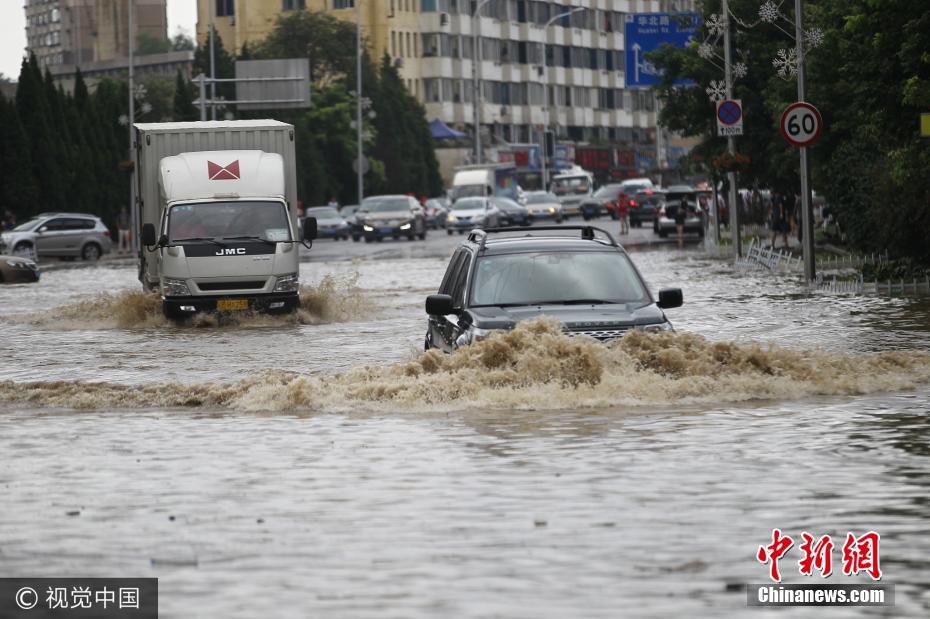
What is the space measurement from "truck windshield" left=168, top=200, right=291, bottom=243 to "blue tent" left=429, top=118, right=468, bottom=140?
11315 centimetres

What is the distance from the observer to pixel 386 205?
261 ft

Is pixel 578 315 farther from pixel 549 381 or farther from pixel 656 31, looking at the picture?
pixel 656 31

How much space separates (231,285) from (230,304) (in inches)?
11.4

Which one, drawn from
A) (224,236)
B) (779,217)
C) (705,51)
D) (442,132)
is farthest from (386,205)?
(442,132)

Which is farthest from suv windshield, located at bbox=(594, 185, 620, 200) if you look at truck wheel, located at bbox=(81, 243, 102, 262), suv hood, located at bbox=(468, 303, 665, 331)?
suv hood, located at bbox=(468, 303, 665, 331)

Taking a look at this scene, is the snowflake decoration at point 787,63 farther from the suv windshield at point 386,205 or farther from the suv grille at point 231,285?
the suv windshield at point 386,205

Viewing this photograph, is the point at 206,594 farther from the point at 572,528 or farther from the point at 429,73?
the point at 429,73

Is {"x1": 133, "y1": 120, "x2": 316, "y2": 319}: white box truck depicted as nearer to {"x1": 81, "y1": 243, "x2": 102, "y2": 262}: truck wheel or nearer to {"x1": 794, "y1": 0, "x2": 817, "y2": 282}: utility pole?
{"x1": 794, "y1": 0, "x2": 817, "y2": 282}: utility pole

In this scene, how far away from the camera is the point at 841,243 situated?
166 ft

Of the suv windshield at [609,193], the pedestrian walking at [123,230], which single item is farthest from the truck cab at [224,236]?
the suv windshield at [609,193]

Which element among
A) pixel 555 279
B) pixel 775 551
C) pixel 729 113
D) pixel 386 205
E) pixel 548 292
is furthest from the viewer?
pixel 386 205

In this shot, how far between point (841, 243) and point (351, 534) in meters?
41.6

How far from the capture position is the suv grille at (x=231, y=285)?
30.3m

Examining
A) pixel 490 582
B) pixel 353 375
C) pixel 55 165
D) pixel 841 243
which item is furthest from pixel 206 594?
pixel 55 165
